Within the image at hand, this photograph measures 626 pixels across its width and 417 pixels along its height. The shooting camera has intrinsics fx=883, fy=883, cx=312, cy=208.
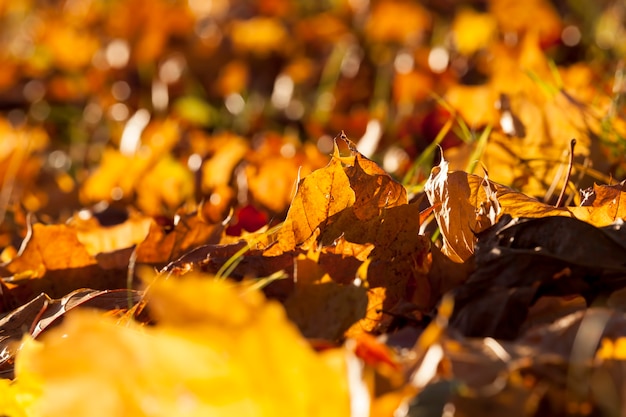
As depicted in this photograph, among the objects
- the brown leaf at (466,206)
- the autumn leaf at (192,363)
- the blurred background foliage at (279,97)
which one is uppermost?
the autumn leaf at (192,363)

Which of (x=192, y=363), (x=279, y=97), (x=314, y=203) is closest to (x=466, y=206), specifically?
(x=314, y=203)

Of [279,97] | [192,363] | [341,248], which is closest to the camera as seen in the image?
[192,363]

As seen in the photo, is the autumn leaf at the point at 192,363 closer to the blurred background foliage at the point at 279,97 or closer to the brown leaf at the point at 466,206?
the brown leaf at the point at 466,206

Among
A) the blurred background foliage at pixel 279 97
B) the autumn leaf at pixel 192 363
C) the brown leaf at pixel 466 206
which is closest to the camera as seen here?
the autumn leaf at pixel 192 363

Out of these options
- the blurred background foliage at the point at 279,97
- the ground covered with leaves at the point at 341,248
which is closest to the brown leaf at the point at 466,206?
the ground covered with leaves at the point at 341,248

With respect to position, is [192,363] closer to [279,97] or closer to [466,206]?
[466,206]

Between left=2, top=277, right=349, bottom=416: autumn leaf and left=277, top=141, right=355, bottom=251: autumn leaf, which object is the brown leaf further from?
left=2, top=277, right=349, bottom=416: autumn leaf

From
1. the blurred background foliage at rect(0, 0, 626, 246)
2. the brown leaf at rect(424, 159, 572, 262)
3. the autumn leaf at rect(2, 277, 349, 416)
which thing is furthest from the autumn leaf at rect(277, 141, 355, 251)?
the autumn leaf at rect(2, 277, 349, 416)

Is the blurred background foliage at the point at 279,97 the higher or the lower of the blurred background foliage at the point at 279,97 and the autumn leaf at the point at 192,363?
the lower
